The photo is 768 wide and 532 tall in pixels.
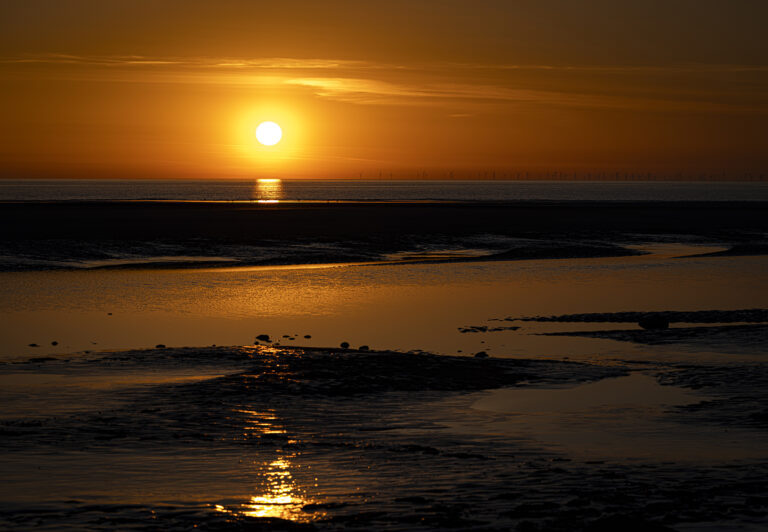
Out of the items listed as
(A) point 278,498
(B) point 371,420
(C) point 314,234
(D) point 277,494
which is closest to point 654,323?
(B) point 371,420

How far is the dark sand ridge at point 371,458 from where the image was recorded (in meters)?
10.2

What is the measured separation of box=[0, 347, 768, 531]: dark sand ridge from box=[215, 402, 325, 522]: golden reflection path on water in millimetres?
52

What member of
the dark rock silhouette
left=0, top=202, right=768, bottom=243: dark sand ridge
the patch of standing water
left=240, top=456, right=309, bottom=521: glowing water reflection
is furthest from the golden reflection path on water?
left=0, top=202, right=768, bottom=243: dark sand ridge

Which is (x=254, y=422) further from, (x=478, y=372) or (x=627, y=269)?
(x=627, y=269)

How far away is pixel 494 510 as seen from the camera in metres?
10.5

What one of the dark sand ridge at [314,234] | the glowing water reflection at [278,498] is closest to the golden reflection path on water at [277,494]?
the glowing water reflection at [278,498]

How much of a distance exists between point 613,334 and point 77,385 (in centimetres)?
1286

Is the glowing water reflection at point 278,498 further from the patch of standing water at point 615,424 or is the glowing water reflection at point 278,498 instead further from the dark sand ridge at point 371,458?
the patch of standing water at point 615,424

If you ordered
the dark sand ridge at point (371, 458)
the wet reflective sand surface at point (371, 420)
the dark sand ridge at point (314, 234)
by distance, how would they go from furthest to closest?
the dark sand ridge at point (314, 234) < the wet reflective sand surface at point (371, 420) < the dark sand ridge at point (371, 458)

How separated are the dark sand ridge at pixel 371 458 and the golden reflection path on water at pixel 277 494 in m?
0.05

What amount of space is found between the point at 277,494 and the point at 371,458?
1.87 m

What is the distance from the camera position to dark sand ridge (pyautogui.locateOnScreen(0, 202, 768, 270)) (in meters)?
50.6

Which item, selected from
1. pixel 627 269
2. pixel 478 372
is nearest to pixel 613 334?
pixel 478 372

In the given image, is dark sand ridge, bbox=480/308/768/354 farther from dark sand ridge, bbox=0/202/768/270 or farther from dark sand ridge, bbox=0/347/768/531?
dark sand ridge, bbox=0/202/768/270
